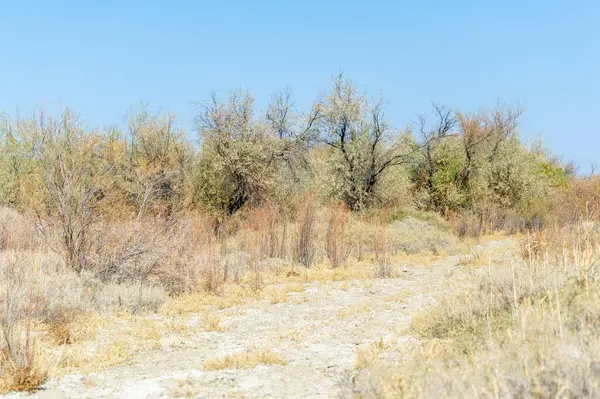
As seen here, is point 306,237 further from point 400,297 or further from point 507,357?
point 507,357

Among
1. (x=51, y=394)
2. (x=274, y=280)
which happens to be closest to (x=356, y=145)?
(x=274, y=280)

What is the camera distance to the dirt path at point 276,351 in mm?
5348

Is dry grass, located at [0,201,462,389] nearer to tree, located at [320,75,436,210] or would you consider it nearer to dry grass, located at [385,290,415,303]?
dry grass, located at [385,290,415,303]

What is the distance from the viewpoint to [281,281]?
1305 centimetres

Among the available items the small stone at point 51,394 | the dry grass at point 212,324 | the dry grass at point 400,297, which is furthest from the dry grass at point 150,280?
the dry grass at point 400,297

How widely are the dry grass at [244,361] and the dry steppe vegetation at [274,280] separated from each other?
0.02 metres

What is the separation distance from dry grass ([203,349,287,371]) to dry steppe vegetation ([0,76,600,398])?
22 mm

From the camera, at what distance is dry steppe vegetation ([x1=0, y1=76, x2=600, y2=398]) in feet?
16.4

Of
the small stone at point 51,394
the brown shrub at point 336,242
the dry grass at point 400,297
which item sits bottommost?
the small stone at point 51,394

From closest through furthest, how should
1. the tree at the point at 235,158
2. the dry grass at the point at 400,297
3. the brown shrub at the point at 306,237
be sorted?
the dry grass at the point at 400,297, the brown shrub at the point at 306,237, the tree at the point at 235,158

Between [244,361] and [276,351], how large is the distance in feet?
2.50

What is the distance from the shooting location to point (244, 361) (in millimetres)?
6051

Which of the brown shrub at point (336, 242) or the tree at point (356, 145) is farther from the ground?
the tree at point (356, 145)

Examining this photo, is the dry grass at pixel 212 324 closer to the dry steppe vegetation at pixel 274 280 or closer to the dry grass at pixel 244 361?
the dry steppe vegetation at pixel 274 280
